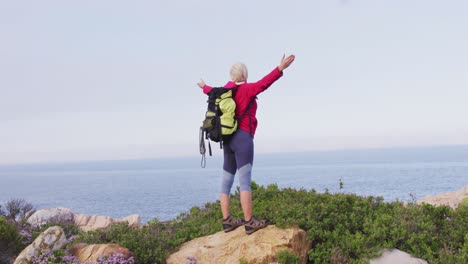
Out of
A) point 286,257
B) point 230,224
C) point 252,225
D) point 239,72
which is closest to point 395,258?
point 286,257

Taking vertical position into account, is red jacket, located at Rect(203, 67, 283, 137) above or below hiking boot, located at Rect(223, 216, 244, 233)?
above

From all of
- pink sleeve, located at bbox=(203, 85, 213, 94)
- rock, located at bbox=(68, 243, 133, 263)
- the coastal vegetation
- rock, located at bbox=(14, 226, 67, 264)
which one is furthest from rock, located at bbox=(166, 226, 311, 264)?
pink sleeve, located at bbox=(203, 85, 213, 94)

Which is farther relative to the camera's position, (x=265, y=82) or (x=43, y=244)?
(x=43, y=244)

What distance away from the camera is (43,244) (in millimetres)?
9008

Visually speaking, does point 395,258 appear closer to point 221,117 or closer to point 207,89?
point 221,117

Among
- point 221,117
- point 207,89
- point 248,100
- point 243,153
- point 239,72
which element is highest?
point 239,72

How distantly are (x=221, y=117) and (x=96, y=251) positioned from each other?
11.2 feet

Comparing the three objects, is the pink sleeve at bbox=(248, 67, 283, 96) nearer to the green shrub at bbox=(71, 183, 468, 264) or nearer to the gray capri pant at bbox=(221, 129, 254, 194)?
the gray capri pant at bbox=(221, 129, 254, 194)

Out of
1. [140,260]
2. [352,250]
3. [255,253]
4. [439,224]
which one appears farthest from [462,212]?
[140,260]

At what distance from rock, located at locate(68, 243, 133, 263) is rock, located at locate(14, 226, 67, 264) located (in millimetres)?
295

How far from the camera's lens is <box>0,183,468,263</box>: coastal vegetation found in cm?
898

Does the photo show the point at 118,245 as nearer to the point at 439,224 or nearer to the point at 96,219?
the point at 439,224

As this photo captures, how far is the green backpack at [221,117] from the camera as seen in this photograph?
856cm

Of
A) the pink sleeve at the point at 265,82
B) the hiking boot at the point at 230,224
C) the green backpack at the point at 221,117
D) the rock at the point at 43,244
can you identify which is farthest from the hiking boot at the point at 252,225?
the rock at the point at 43,244
